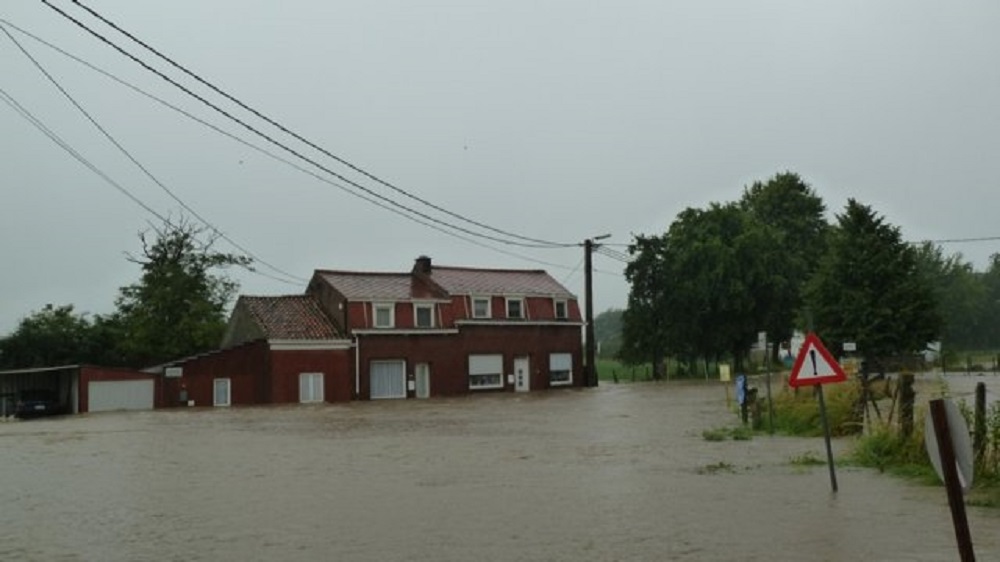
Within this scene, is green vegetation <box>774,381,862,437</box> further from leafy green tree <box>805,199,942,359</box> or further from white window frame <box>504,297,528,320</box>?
white window frame <box>504,297,528,320</box>

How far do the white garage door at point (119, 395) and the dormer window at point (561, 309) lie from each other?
84.0 ft

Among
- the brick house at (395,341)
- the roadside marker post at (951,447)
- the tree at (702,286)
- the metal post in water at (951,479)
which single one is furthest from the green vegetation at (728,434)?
the tree at (702,286)

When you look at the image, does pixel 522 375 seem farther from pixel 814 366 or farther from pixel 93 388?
pixel 814 366

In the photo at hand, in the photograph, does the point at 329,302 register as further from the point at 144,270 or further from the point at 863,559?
the point at 863,559

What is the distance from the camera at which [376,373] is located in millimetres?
53812

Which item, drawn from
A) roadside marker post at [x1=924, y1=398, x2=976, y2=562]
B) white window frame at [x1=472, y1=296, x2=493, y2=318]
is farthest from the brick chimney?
roadside marker post at [x1=924, y1=398, x2=976, y2=562]

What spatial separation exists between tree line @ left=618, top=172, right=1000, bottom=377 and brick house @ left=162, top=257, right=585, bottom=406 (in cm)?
887

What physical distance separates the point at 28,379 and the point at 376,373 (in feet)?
64.5

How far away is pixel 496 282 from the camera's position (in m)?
61.1

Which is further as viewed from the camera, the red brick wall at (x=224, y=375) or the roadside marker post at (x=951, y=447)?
the red brick wall at (x=224, y=375)

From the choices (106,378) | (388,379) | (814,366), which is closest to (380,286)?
(388,379)

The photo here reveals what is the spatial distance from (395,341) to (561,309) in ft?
43.9

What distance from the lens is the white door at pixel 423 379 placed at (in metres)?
55.3

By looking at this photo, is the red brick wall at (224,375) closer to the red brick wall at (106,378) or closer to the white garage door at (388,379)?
the red brick wall at (106,378)
